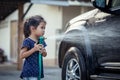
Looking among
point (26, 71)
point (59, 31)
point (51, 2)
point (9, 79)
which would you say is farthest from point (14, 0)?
point (26, 71)

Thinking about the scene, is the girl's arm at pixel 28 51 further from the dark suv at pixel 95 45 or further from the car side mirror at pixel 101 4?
the car side mirror at pixel 101 4

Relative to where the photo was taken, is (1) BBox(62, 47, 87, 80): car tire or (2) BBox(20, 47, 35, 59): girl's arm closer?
(2) BBox(20, 47, 35, 59): girl's arm

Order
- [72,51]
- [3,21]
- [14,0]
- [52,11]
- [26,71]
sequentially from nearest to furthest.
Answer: [26,71] → [72,51] → [14,0] → [52,11] → [3,21]

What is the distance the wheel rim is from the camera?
6883 mm

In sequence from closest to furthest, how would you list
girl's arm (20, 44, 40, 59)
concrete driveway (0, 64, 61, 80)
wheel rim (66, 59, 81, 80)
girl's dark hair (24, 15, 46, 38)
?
girl's arm (20, 44, 40, 59)
girl's dark hair (24, 15, 46, 38)
wheel rim (66, 59, 81, 80)
concrete driveway (0, 64, 61, 80)

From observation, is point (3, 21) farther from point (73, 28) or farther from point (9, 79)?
point (73, 28)

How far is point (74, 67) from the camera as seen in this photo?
7000 mm

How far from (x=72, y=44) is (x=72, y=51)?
0.23 metres

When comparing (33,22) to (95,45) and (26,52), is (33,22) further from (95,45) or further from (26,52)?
(95,45)

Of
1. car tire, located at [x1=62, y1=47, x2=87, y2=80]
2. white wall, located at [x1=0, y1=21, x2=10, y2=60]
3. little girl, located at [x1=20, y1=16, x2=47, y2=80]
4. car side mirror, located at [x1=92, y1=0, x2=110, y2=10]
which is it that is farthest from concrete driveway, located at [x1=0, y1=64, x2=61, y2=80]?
white wall, located at [x1=0, y1=21, x2=10, y2=60]

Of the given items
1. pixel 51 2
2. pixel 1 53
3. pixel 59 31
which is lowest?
pixel 1 53

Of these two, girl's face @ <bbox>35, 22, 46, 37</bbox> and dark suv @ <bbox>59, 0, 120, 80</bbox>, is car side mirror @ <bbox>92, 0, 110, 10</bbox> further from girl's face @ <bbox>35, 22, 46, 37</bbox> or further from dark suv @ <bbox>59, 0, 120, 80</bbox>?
girl's face @ <bbox>35, 22, 46, 37</bbox>

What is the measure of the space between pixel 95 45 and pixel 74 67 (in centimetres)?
66

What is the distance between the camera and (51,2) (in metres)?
22.8
